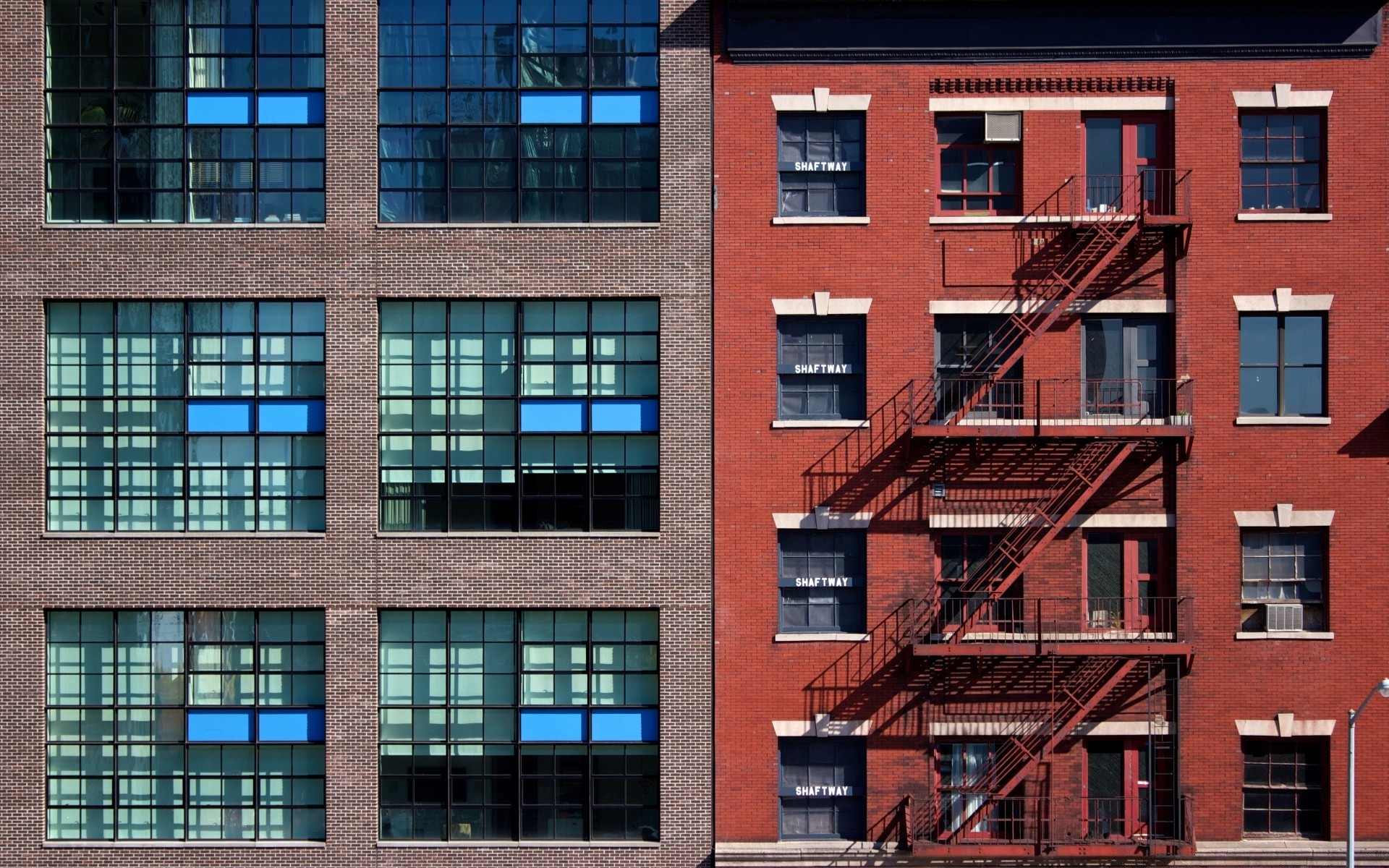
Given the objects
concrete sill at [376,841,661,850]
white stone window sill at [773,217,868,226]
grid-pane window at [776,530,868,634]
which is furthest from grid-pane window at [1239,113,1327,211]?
concrete sill at [376,841,661,850]

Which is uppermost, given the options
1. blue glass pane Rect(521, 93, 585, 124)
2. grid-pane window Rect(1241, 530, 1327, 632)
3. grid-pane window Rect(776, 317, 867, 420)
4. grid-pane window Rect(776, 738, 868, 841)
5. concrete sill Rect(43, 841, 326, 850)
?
blue glass pane Rect(521, 93, 585, 124)

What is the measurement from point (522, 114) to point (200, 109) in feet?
19.8

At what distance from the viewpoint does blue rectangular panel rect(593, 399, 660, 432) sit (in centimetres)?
2112

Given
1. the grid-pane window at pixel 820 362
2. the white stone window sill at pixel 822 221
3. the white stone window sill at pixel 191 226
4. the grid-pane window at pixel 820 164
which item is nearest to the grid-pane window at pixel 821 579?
the grid-pane window at pixel 820 362

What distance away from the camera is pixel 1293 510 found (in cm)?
2042

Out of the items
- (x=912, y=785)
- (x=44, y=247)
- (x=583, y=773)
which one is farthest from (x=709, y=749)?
(x=44, y=247)

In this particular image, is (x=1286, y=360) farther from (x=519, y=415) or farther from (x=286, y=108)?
(x=286, y=108)

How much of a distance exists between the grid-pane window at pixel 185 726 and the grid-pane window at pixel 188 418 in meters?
1.98

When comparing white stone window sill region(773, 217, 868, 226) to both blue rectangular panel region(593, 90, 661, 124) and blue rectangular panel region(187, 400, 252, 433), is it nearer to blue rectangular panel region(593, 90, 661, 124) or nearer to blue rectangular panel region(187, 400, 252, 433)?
blue rectangular panel region(593, 90, 661, 124)

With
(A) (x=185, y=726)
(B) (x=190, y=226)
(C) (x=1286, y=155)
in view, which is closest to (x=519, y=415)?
(B) (x=190, y=226)

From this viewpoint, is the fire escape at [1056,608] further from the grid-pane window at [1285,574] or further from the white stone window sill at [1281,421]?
the grid-pane window at [1285,574]

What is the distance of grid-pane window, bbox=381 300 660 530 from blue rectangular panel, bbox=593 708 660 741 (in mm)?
3401

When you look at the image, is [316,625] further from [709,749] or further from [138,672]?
[709,749]

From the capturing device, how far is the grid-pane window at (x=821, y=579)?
68.2 ft
